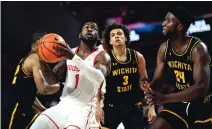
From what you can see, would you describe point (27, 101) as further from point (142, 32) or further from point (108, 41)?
point (142, 32)

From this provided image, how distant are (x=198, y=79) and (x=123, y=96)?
4.92 feet

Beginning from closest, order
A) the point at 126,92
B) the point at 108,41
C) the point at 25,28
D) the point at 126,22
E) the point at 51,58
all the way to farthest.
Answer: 1. the point at 51,58
2. the point at 126,92
3. the point at 108,41
4. the point at 25,28
5. the point at 126,22

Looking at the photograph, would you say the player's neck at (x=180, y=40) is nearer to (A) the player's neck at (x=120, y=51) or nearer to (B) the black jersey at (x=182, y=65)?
(B) the black jersey at (x=182, y=65)

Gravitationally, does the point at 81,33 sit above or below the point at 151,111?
above

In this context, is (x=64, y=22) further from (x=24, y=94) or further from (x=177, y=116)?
(x=177, y=116)

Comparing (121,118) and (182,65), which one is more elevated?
(182,65)

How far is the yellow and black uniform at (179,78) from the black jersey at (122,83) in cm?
86

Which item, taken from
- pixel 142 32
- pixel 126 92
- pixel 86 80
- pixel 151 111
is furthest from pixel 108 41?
pixel 142 32

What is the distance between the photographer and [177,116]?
454 centimetres

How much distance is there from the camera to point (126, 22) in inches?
530

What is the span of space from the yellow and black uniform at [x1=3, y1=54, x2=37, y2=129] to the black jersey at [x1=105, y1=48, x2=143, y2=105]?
1.02m

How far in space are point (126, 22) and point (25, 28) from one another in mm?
3169

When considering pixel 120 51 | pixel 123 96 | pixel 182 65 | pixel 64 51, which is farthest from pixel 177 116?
pixel 120 51

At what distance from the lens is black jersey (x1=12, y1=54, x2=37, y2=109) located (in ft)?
17.5
